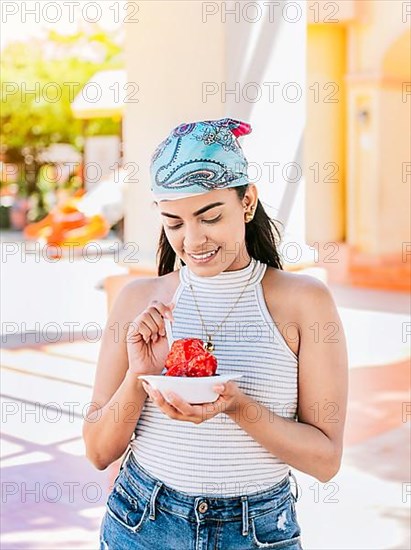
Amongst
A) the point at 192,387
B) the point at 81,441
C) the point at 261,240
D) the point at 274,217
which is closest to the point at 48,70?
the point at 81,441

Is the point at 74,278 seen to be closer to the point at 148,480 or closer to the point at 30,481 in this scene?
the point at 30,481

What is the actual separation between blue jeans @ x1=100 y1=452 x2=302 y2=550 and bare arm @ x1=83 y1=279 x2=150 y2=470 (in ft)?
0.29

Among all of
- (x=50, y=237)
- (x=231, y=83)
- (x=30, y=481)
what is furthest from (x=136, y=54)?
(x=50, y=237)

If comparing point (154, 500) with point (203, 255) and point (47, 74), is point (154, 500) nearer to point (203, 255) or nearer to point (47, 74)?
point (203, 255)

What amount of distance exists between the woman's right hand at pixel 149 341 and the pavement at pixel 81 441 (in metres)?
2.38

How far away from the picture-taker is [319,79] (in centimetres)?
1297

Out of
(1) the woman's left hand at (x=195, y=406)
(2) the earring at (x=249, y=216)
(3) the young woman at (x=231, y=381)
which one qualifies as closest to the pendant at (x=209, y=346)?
(3) the young woman at (x=231, y=381)

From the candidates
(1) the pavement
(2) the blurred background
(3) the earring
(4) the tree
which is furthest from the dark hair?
(4) the tree

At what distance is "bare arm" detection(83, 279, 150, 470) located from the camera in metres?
1.79

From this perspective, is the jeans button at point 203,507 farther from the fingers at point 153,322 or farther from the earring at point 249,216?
the earring at point 249,216

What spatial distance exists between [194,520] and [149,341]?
0.32m

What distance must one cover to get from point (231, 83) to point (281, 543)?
8.73ft

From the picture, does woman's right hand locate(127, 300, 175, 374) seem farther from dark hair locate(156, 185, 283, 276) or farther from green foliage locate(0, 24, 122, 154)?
green foliage locate(0, 24, 122, 154)

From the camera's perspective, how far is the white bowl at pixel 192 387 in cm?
161
